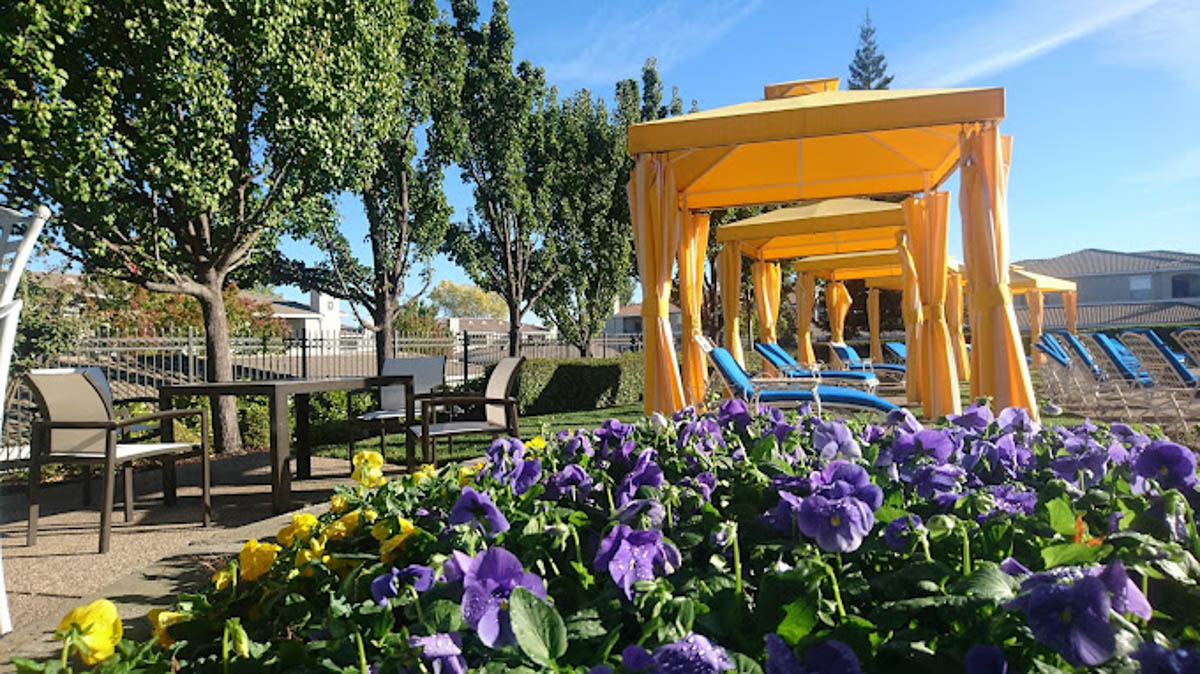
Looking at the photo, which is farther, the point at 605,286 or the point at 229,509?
the point at 605,286

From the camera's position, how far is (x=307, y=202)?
346 inches

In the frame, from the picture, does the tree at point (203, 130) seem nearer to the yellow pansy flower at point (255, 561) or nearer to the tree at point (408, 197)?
the tree at point (408, 197)

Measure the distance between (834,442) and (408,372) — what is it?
230 inches

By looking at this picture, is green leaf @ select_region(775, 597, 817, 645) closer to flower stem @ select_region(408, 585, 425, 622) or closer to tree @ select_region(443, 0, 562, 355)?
flower stem @ select_region(408, 585, 425, 622)

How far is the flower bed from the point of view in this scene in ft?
1.83

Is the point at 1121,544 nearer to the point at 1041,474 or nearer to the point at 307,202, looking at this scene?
the point at 1041,474

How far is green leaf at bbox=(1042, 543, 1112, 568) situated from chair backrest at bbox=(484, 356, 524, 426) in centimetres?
461

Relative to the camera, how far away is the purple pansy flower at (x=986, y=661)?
52cm

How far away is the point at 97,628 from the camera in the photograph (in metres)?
0.72

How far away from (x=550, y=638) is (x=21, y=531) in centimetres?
511

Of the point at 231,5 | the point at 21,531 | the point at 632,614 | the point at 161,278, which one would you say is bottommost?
the point at 21,531

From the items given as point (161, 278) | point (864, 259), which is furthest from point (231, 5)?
point (864, 259)

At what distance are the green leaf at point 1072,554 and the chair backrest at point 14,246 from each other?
9.57 feet

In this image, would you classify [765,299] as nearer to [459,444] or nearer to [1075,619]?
[459,444]
